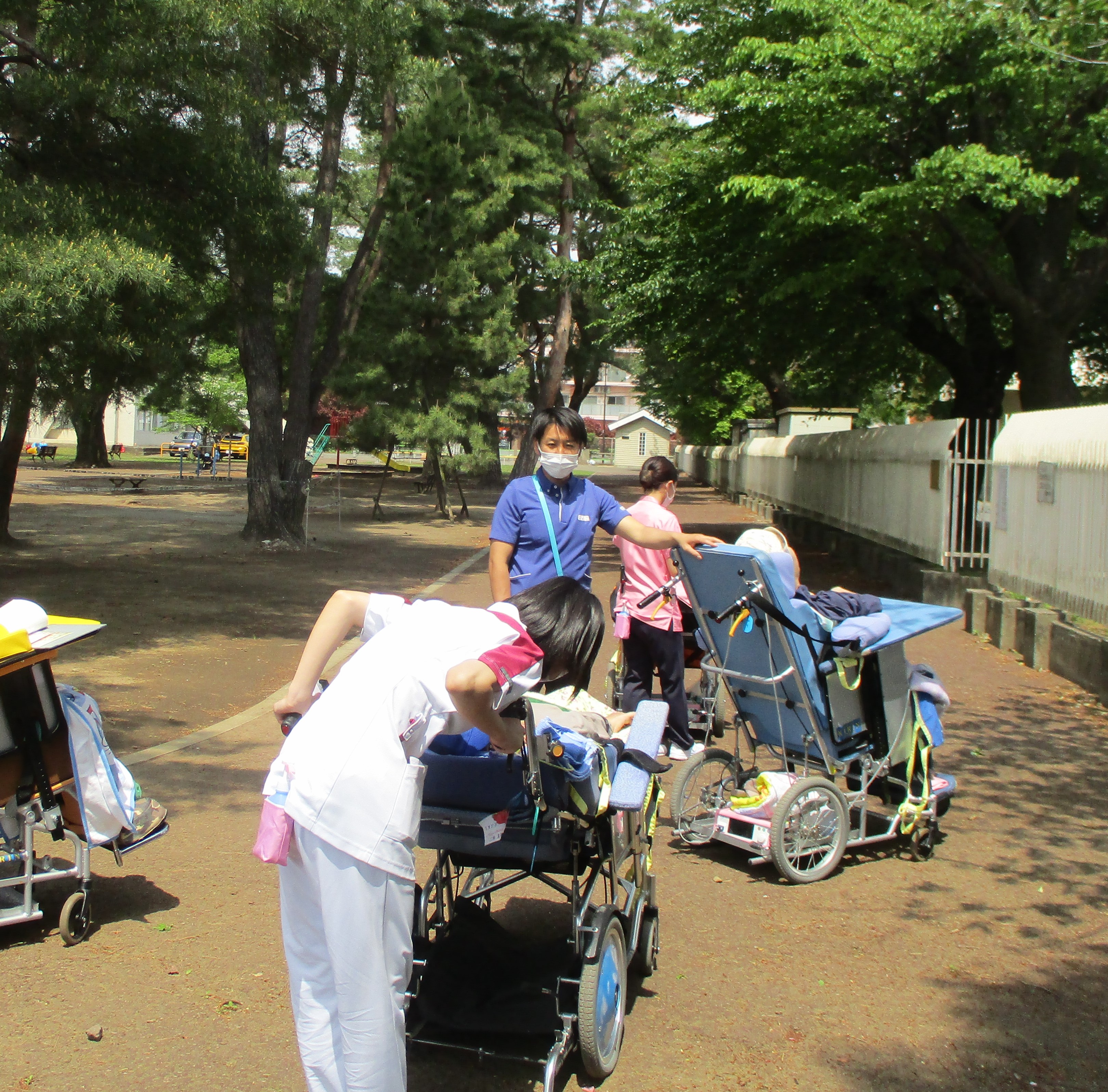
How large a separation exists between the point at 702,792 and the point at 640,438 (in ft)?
306

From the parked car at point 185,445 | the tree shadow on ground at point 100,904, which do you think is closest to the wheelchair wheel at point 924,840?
the tree shadow on ground at point 100,904

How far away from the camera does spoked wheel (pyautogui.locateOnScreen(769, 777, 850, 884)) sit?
4.95 m

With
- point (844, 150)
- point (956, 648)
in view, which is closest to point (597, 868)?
point (956, 648)

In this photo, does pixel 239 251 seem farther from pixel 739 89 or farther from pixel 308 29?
pixel 739 89

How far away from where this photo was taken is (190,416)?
53625 millimetres

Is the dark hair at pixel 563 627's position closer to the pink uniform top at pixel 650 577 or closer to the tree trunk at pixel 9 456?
the pink uniform top at pixel 650 577

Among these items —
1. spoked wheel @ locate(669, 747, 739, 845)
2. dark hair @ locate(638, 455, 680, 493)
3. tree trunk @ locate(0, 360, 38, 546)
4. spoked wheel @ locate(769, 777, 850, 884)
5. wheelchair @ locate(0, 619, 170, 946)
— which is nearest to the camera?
wheelchair @ locate(0, 619, 170, 946)

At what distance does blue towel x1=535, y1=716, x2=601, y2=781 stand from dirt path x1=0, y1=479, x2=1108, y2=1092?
0.97 meters

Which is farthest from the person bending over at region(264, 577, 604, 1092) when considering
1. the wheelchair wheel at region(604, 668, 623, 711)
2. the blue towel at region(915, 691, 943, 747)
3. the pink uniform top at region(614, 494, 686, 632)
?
the wheelchair wheel at region(604, 668, 623, 711)

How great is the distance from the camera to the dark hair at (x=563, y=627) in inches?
121

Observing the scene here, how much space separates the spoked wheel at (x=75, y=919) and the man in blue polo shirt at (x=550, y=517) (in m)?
2.05

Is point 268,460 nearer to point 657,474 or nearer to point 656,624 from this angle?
point 657,474

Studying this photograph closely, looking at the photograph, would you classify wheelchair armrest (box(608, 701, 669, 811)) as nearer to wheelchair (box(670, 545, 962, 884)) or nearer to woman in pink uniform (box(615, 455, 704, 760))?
wheelchair (box(670, 545, 962, 884))

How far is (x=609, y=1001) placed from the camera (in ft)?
11.3
